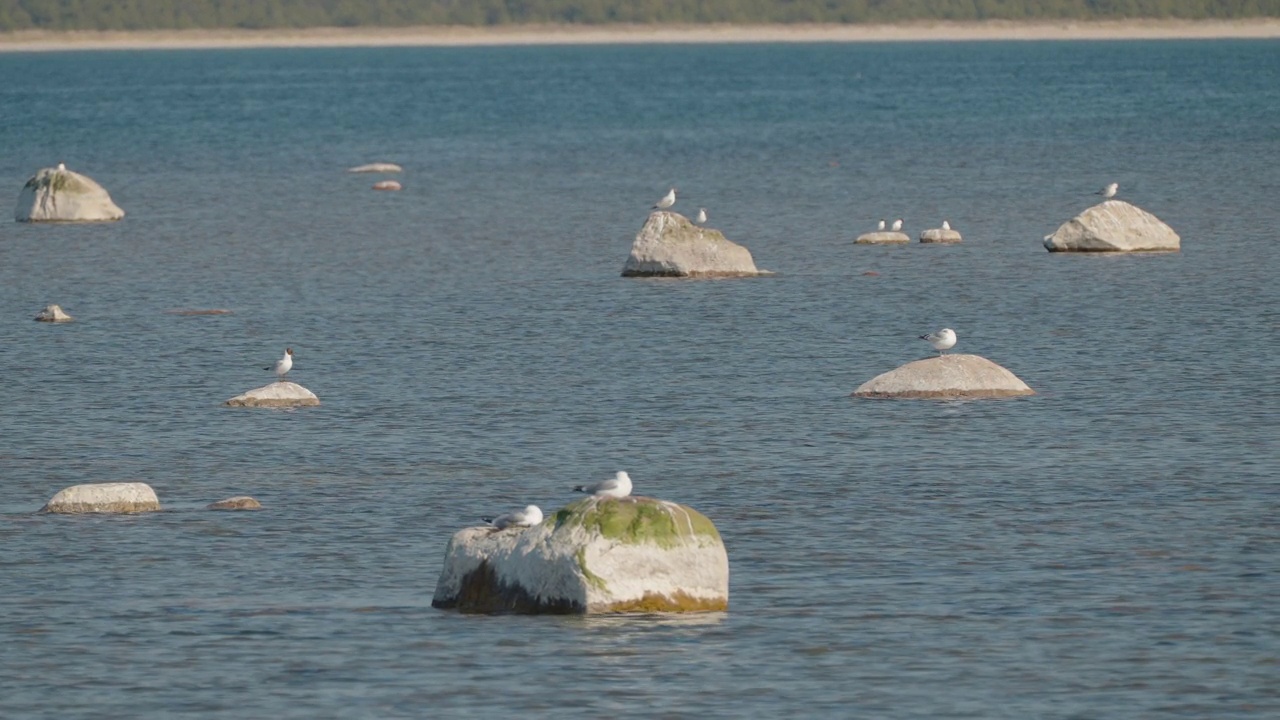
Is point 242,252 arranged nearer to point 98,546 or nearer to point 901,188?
point 901,188

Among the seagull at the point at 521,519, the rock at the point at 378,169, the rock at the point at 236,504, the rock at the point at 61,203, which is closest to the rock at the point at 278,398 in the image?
the rock at the point at 236,504

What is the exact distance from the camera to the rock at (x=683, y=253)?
Answer: 5169 cm

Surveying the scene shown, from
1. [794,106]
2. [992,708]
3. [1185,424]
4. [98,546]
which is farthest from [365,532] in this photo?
[794,106]

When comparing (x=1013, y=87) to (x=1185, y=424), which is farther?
(x=1013, y=87)

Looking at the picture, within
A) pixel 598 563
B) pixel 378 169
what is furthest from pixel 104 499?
pixel 378 169

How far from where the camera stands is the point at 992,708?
18703 millimetres

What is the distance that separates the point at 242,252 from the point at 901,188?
2883cm

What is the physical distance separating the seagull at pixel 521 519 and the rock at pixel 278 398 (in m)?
13.2

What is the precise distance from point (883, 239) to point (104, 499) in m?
36.6

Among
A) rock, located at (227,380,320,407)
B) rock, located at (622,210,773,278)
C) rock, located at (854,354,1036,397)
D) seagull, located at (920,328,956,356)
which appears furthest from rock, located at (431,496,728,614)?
rock, located at (622,210,773,278)

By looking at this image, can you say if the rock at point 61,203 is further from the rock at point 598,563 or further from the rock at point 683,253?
the rock at point 598,563

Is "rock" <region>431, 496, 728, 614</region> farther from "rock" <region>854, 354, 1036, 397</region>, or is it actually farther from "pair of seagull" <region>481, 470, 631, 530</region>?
"rock" <region>854, 354, 1036, 397</region>

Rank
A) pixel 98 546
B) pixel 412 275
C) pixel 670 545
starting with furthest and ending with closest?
pixel 412 275, pixel 98 546, pixel 670 545

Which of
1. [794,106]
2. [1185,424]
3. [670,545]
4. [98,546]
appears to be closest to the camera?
[670,545]
